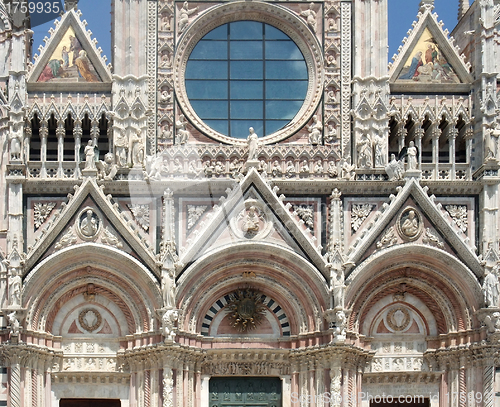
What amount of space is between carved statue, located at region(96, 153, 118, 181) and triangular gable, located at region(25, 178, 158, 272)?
43 cm

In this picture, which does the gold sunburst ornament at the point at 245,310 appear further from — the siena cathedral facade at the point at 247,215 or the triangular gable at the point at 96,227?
the triangular gable at the point at 96,227

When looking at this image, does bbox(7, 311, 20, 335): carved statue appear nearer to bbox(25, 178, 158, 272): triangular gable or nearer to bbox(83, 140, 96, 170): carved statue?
bbox(25, 178, 158, 272): triangular gable

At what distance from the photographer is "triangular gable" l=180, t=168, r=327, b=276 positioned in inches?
1001

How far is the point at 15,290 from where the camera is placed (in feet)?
80.7

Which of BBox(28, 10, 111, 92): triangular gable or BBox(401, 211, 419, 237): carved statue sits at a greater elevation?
BBox(28, 10, 111, 92): triangular gable

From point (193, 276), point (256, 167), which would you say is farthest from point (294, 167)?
point (193, 276)

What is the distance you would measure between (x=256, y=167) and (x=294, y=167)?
1.13 metres

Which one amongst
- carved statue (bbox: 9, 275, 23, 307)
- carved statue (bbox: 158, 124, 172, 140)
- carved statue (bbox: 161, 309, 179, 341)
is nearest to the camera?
carved statue (bbox: 161, 309, 179, 341)

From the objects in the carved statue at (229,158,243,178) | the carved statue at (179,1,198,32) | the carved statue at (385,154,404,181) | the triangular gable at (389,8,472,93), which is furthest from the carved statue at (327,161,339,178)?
the carved statue at (179,1,198,32)

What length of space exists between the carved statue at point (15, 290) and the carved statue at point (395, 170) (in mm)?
9035

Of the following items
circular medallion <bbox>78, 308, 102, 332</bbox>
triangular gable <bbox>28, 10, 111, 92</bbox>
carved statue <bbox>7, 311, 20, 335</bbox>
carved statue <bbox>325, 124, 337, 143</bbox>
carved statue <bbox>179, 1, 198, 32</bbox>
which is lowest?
carved statue <bbox>7, 311, 20, 335</bbox>

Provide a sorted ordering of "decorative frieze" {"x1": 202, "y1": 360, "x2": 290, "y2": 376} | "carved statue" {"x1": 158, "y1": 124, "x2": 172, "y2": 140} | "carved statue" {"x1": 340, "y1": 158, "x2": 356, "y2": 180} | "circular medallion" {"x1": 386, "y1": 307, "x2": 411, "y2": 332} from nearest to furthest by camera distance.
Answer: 1. "decorative frieze" {"x1": 202, "y1": 360, "x2": 290, "y2": 376}
2. "carved statue" {"x1": 340, "y1": 158, "x2": 356, "y2": 180}
3. "circular medallion" {"x1": 386, "y1": 307, "x2": 411, "y2": 332}
4. "carved statue" {"x1": 158, "y1": 124, "x2": 172, "y2": 140}

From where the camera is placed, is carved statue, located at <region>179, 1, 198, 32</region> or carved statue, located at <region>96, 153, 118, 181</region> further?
carved statue, located at <region>179, 1, 198, 32</region>

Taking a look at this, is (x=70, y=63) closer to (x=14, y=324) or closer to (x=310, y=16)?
(x=310, y=16)
